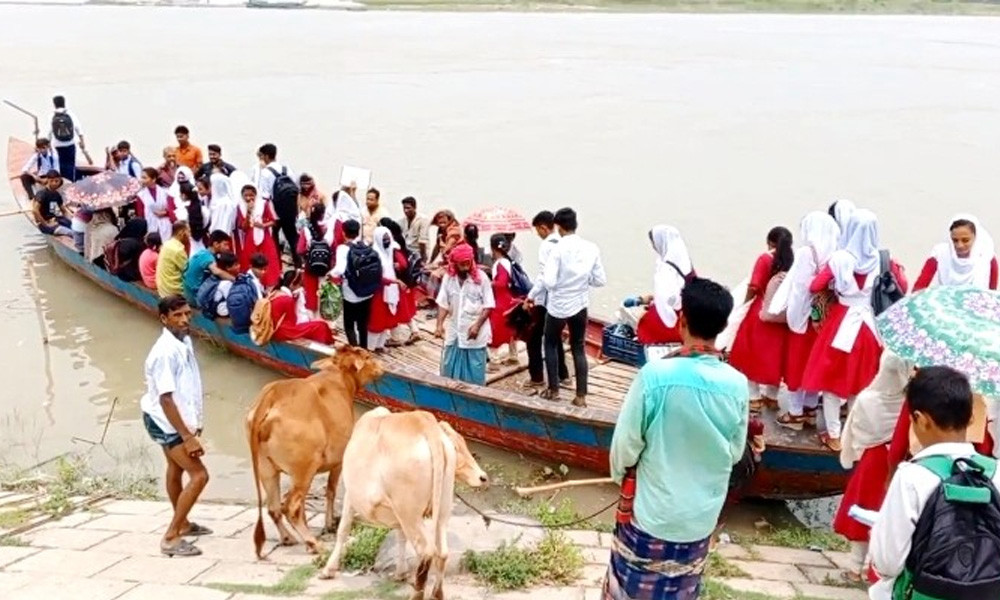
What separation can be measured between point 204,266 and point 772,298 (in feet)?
17.2

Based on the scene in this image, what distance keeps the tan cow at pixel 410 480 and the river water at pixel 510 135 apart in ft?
9.51

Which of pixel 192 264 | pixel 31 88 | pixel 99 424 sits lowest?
pixel 99 424

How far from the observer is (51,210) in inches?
499

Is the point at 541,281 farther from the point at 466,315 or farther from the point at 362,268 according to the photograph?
the point at 362,268

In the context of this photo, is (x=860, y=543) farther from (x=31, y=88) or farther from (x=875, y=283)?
(x=31, y=88)

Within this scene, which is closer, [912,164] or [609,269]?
[609,269]

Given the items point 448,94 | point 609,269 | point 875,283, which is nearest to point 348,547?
point 875,283

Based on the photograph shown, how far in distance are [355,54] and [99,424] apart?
124 ft

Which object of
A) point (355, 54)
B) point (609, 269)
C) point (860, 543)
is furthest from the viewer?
point (355, 54)

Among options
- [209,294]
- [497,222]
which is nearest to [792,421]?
[497,222]

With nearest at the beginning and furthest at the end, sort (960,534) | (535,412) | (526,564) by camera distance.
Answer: (960,534), (526,564), (535,412)

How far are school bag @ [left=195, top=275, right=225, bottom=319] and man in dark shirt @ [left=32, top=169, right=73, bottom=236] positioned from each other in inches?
180

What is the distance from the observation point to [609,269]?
1489 centimetres

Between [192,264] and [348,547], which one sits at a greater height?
[192,264]
